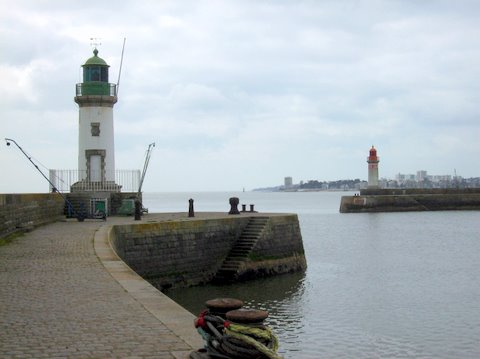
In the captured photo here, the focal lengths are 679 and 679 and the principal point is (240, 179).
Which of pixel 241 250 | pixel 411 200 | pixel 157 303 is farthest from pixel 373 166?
pixel 157 303

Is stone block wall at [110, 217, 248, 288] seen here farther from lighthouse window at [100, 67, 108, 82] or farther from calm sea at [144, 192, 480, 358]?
lighthouse window at [100, 67, 108, 82]

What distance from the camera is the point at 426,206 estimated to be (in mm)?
77562

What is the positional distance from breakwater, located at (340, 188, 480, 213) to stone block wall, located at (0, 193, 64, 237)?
5071 cm

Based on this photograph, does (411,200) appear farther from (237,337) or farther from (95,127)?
(237,337)

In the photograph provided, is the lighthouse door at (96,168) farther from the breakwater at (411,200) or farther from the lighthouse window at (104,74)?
the breakwater at (411,200)

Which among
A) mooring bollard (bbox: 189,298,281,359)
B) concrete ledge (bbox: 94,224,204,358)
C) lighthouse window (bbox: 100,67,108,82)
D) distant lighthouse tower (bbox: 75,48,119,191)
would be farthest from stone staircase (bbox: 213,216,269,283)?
mooring bollard (bbox: 189,298,281,359)

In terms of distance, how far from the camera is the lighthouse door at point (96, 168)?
29.1 m

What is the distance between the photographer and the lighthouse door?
29.1 m

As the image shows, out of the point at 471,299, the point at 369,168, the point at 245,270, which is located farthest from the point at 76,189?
the point at 369,168

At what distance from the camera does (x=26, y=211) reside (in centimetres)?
2025

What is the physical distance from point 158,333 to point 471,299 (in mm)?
13759

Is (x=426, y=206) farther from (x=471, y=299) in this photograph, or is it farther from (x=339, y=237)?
(x=471, y=299)

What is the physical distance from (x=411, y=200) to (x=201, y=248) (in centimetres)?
5850

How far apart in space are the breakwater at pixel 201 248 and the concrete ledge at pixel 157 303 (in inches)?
191
